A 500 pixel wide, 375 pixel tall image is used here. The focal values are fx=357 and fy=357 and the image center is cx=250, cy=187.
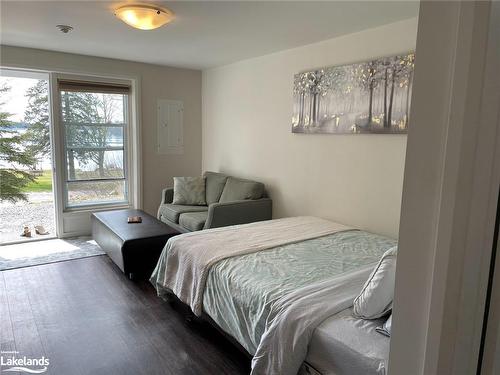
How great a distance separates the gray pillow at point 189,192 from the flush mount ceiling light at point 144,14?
2.33 meters

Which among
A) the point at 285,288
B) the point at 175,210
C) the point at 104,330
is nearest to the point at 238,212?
the point at 175,210

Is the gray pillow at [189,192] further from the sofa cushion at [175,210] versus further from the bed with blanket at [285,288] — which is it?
the bed with blanket at [285,288]

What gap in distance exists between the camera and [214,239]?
279cm

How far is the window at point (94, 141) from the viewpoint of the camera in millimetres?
4633

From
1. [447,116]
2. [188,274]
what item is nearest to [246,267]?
[188,274]

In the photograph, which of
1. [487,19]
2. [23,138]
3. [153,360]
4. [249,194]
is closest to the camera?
[487,19]

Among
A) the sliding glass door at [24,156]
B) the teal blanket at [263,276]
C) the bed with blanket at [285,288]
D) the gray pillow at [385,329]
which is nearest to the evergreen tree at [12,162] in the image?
the sliding glass door at [24,156]

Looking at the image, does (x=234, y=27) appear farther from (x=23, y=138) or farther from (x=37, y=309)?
(x=23, y=138)

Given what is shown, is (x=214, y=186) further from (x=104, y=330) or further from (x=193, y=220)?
(x=104, y=330)

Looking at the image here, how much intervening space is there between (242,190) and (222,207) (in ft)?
1.73

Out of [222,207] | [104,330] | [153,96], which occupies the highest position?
[153,96]

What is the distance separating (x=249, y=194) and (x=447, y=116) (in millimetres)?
3516

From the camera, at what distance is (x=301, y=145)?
12.7ft

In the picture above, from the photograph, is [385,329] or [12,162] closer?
[385,329]
